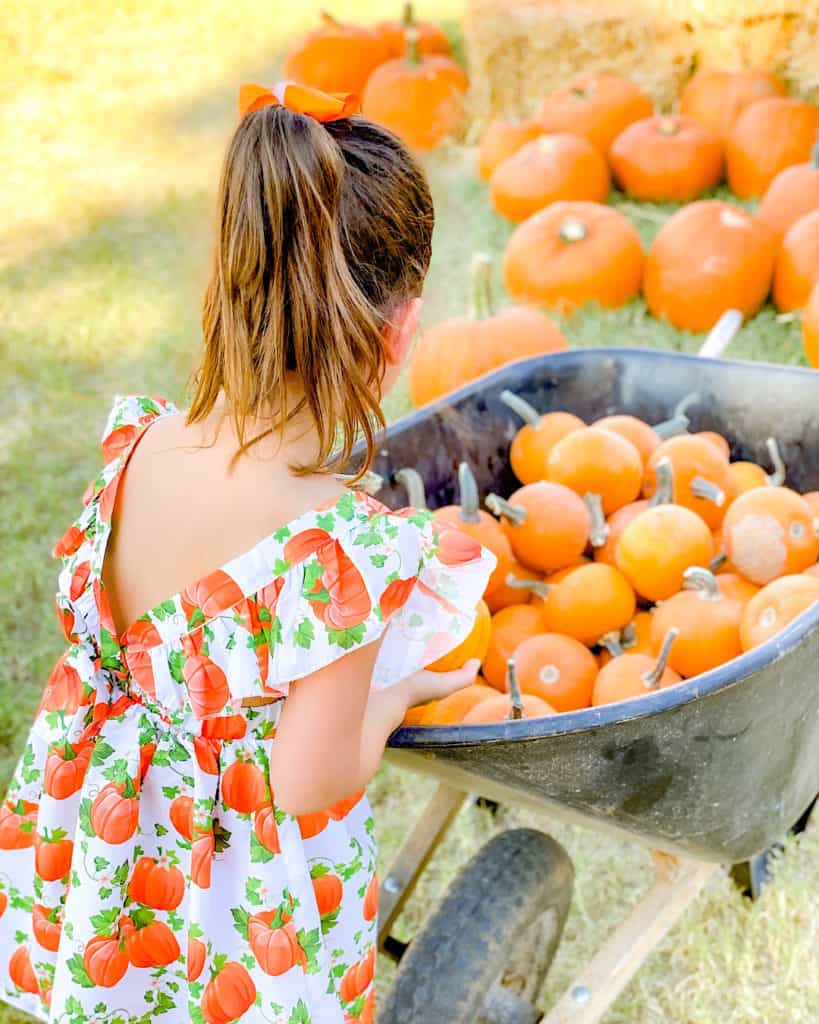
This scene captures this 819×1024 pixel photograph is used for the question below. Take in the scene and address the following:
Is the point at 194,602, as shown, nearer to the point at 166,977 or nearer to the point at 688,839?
the point at 166,977

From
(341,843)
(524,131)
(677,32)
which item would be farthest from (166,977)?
(677,32)

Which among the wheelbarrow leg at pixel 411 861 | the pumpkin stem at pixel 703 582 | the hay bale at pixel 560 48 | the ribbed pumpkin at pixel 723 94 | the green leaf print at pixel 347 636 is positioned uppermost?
the hay bale at pixel 560 48

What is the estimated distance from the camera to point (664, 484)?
164 centimetres

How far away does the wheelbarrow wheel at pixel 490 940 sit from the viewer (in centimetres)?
136

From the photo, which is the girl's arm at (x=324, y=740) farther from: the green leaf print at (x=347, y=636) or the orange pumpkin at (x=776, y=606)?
the orange pumpkin at (x=776, y=606)

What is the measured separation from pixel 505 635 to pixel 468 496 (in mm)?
208

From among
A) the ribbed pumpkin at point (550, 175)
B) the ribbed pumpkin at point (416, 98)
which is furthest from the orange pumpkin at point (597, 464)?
the ribbed pumpkin at point (416, 98)

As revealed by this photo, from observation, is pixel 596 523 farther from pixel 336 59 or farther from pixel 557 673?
pixel 336 59

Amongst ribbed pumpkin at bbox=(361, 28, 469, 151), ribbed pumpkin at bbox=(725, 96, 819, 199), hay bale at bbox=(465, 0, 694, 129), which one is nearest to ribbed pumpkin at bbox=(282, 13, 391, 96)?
ribbed pumpkin at bbox=(361, 28, 469, 151)

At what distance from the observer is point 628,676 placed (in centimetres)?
142


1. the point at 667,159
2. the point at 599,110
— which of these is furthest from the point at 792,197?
the point at 599,110

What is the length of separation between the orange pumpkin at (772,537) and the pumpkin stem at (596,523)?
0.19m

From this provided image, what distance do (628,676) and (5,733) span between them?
1494 millimetres

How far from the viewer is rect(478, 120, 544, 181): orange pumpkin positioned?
4137 millimetres
